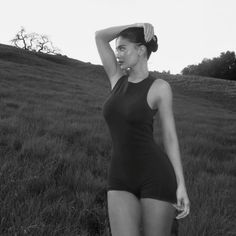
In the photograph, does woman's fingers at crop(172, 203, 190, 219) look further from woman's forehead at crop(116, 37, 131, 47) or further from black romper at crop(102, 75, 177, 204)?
woman's forehead at crop(116, 37, 131, 47)

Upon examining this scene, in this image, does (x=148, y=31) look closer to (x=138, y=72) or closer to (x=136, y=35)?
(x=136, y=35)

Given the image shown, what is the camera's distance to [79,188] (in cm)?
447

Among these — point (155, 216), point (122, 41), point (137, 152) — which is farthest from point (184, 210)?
point (122, 41)

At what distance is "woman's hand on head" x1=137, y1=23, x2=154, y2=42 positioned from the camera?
2.62 metres

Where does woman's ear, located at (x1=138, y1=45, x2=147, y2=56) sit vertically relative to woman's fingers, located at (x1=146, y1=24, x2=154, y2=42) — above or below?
below

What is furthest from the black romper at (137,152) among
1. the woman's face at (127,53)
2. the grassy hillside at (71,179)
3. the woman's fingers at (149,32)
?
the grassy hillside at (71,179)

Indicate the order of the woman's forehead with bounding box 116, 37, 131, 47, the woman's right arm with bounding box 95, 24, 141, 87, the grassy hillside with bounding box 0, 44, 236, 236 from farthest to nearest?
the grassy hillside with bounding box 0, 44, 236, 236
the woman's right arm with bounding box 95, 24, 141, 87
the woman's forehead with bounding box 116, 37, 131, 47

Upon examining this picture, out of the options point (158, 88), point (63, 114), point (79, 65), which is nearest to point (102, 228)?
point (158, 88)

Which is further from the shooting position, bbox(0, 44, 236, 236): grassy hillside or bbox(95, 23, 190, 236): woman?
bbox(0, 44, 236, 236): grassy hillside

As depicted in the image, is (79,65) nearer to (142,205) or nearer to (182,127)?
(182,127)

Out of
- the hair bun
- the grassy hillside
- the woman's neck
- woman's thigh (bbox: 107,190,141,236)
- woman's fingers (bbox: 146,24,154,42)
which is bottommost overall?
the grassy hillside

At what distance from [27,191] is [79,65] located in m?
37.9

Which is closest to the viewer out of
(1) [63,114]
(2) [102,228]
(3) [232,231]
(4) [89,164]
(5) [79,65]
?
(2) [102,228]

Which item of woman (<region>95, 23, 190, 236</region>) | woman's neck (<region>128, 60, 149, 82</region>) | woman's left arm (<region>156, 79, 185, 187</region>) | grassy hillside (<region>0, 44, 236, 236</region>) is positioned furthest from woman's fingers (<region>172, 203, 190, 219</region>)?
grassy hillside (<region>0, 44, 236, 236</region>)
